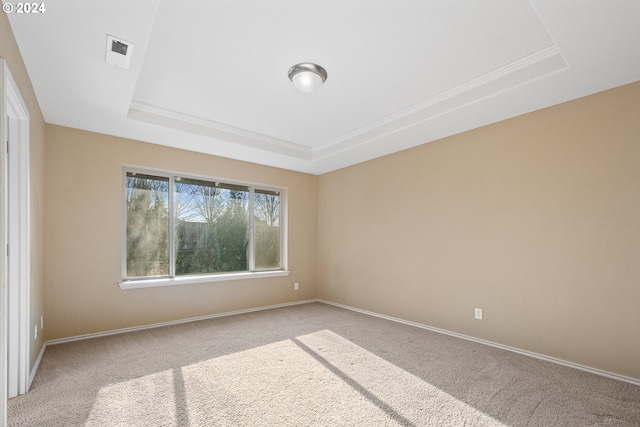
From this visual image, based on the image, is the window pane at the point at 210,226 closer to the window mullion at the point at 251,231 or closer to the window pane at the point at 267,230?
the window mullion at the point at 251,231

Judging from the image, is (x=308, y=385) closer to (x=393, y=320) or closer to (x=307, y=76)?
(x=393, y=320)

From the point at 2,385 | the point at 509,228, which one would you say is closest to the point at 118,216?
the point at 2,385

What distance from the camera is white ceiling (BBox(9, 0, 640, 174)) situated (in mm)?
1878

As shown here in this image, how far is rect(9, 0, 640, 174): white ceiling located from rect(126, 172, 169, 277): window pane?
641mm

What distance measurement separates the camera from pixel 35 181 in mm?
2738

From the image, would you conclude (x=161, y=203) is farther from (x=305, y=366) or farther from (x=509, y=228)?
(x=509, y=228)

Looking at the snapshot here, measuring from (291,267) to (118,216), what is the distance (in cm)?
270

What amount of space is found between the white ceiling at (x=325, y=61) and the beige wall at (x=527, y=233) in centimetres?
32

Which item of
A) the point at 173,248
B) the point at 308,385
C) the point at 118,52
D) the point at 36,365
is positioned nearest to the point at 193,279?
the point at 173,248

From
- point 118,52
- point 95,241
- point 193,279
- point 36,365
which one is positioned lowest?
point 36,365

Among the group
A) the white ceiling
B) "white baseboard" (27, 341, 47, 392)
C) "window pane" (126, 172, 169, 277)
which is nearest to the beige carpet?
"white baseboard" (27, 341, 47, 392)

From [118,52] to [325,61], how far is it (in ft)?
4.87

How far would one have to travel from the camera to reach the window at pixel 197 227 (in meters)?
3.99

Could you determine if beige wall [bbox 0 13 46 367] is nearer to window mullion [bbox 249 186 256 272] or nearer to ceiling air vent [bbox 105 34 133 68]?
ceiling air vent [bbox 105 34 133 68]
